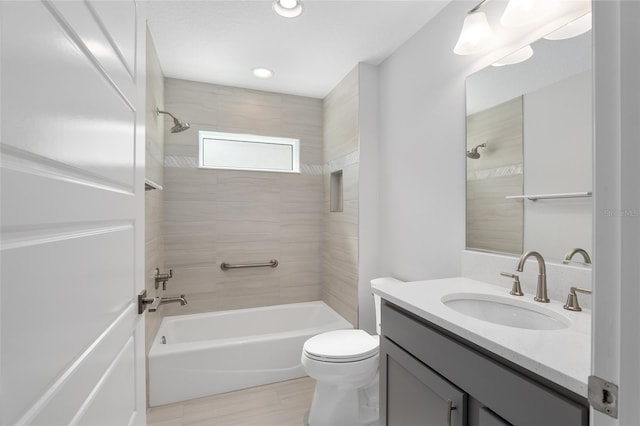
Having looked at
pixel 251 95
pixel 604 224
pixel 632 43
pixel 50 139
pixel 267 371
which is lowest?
pixel 267 371

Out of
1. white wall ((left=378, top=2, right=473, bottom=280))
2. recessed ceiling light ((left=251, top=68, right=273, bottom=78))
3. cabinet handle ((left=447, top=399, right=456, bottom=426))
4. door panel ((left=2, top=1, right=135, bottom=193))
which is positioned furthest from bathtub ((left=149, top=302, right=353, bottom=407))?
recessed ceiling light ((left=251, top=68, right=273, bottom=78))

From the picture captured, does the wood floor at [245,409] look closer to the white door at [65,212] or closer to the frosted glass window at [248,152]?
the white door at [65,212]

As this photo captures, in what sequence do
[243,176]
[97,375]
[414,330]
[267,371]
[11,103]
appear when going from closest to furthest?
[11,103]
[97,375]
[414,330]
[267,371]
[243,176]

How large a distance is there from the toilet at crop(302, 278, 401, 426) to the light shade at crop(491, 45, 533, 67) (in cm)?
161

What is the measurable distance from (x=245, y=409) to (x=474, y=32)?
2.48 metres

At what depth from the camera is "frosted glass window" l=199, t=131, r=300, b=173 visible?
2.81m

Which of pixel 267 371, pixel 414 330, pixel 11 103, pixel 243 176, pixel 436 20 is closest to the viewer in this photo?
pixel 11 103

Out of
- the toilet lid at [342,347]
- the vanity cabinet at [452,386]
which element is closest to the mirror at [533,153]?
the vanity cabinet at [452,386]

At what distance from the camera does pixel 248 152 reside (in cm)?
297

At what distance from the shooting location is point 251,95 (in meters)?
2.84

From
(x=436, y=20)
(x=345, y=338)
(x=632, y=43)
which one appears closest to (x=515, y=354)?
(x=632, y=43)

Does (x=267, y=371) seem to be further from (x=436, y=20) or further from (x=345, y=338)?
(x=436, y=20)

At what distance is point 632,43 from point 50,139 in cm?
84

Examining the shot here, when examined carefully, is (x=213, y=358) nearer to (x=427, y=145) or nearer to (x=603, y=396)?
(x=427, y=145)
